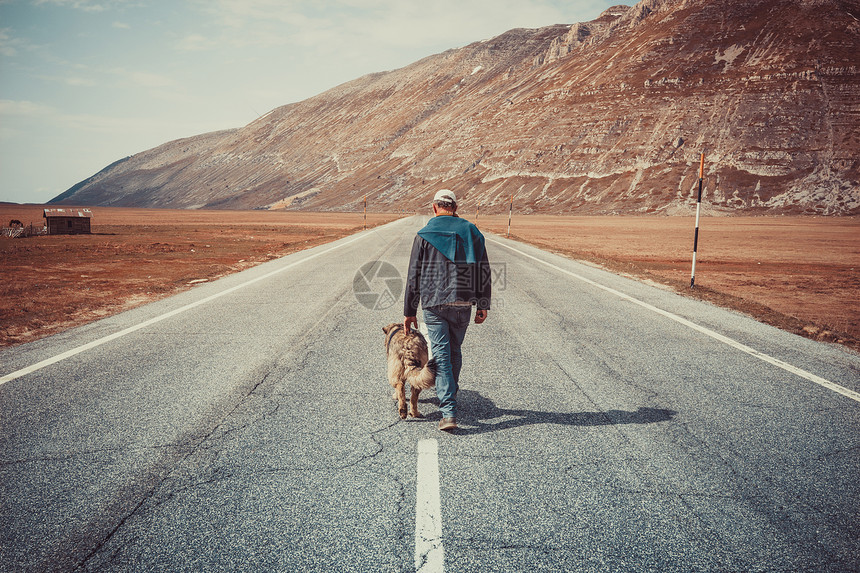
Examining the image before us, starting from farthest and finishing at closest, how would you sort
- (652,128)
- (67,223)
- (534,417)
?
(652,128), (67,223), (534,417)

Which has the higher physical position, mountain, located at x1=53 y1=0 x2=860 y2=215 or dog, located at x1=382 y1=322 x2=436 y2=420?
mountain, located at x1=53 y1=0 x2=860 y2=215

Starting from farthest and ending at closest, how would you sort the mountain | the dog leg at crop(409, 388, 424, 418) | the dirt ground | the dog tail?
the mountain
the dirt ground
the dog leg at crop(409, 388, 424, 418)
the dog tail

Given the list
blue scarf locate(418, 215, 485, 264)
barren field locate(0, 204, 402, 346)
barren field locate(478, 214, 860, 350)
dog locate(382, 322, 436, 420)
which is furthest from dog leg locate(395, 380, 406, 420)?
barren field locate(478, 214, 860, 350)

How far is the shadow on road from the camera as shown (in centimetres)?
420

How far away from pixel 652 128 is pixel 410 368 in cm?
12065

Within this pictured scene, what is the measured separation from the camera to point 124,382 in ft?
16.7

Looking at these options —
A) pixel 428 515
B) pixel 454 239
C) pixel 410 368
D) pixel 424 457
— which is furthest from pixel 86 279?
pixel 428 515

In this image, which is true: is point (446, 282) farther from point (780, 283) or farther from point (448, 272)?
point (780, 283)

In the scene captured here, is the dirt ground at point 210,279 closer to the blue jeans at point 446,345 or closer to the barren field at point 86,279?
the barren field at point 86,279

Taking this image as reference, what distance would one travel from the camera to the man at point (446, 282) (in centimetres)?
417

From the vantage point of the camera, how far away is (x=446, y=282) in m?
4.21

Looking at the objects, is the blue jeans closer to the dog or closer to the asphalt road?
the dog

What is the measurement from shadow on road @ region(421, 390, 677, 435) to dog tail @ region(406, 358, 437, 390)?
0.45 m

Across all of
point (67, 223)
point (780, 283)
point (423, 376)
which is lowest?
point (780, 283)
